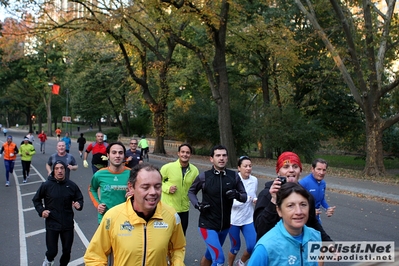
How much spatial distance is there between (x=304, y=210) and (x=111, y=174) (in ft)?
11.6

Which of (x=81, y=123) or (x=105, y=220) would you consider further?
(x=81, y=123)

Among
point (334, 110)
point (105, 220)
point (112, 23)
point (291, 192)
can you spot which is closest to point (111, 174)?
point (105, 220)

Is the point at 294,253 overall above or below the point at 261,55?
below

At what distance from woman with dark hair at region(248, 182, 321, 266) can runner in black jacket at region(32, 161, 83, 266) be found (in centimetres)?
385

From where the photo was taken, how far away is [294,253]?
2.66m

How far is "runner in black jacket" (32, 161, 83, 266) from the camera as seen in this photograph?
18.9ft

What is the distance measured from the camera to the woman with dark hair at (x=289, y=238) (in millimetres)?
2619

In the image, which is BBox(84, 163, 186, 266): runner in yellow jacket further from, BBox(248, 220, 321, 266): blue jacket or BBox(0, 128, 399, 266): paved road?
Answer: BBox(0, 128, 399, 266): paved road

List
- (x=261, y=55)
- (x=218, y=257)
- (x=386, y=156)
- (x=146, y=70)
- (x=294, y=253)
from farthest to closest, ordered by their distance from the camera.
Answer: (x=386, y=156) → (x=146, y=70) → (x=261, y=55) → (x=218, y=257) → (x=294, y=253)

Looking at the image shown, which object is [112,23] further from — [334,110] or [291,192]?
[291,192]

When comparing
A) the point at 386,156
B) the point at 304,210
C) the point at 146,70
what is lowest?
the point at 386,156

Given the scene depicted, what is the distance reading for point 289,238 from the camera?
8.75 feet

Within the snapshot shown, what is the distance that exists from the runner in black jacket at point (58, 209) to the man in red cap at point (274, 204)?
302 cm

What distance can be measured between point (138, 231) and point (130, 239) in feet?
0.25
